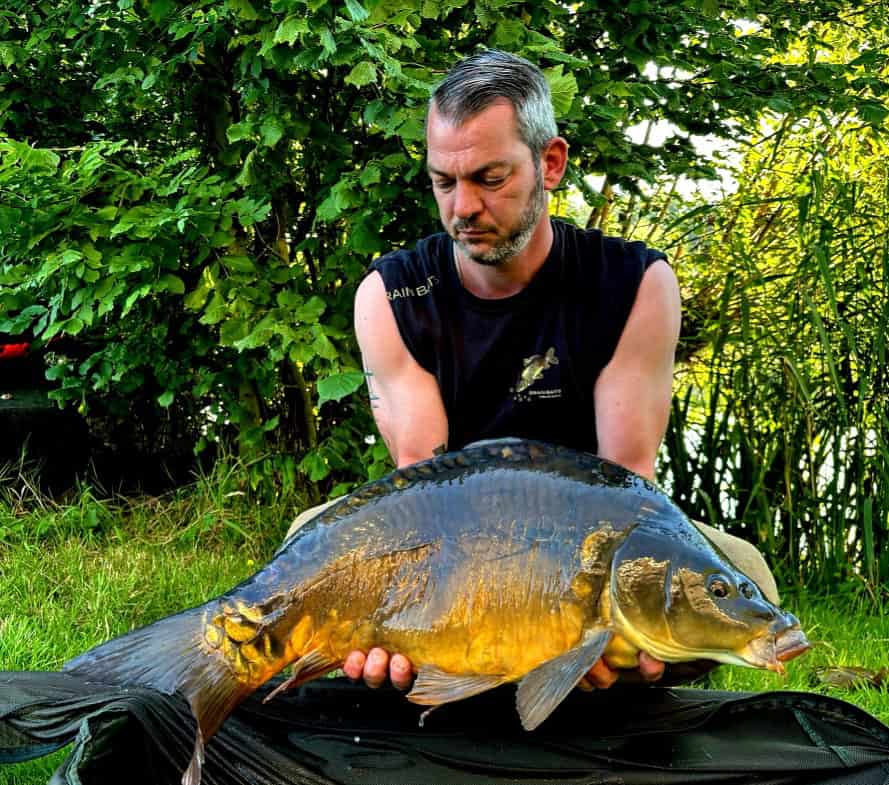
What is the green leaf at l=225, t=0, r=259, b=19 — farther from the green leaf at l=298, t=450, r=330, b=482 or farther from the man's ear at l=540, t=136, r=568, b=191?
the green leaf at l=298, t=450, r=330, b=482

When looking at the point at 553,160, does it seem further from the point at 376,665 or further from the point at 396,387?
the point at 376,665

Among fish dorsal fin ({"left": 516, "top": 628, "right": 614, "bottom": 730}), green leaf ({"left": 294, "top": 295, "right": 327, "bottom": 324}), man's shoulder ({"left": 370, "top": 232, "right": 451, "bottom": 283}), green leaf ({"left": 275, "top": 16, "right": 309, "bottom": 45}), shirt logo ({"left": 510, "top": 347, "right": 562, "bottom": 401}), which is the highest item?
green leaf ({"left": 275, "top": 16, "right": 309, "bottom": 45})

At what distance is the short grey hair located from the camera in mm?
2078

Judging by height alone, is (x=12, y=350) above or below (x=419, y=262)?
below

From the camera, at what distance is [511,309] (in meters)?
2.24

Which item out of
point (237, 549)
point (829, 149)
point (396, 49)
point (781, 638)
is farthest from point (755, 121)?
point (781, 638)

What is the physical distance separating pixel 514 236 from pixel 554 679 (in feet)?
3.06

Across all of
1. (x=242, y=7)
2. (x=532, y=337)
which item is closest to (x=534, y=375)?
(x=532, y=337)

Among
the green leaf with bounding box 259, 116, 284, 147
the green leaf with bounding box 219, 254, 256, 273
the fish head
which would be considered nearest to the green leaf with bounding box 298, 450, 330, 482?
the green leaf with bounding box 219, 254, 256, 273

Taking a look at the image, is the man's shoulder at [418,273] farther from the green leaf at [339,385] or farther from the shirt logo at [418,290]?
the green leaf at [339,385]

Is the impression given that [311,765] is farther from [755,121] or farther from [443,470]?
[755,121]

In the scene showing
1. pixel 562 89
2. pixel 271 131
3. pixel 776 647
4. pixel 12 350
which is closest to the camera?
pixel 776 647

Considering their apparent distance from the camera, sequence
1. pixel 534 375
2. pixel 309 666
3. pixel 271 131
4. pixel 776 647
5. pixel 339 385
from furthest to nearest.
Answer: pixel 271 131 → pixel 339 385 → pixel 534 375 → pixel 309 666 → pixel 776 647

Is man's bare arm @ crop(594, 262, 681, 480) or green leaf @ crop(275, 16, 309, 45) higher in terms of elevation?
green leaf @ crop(275, 16, 309, 45)
